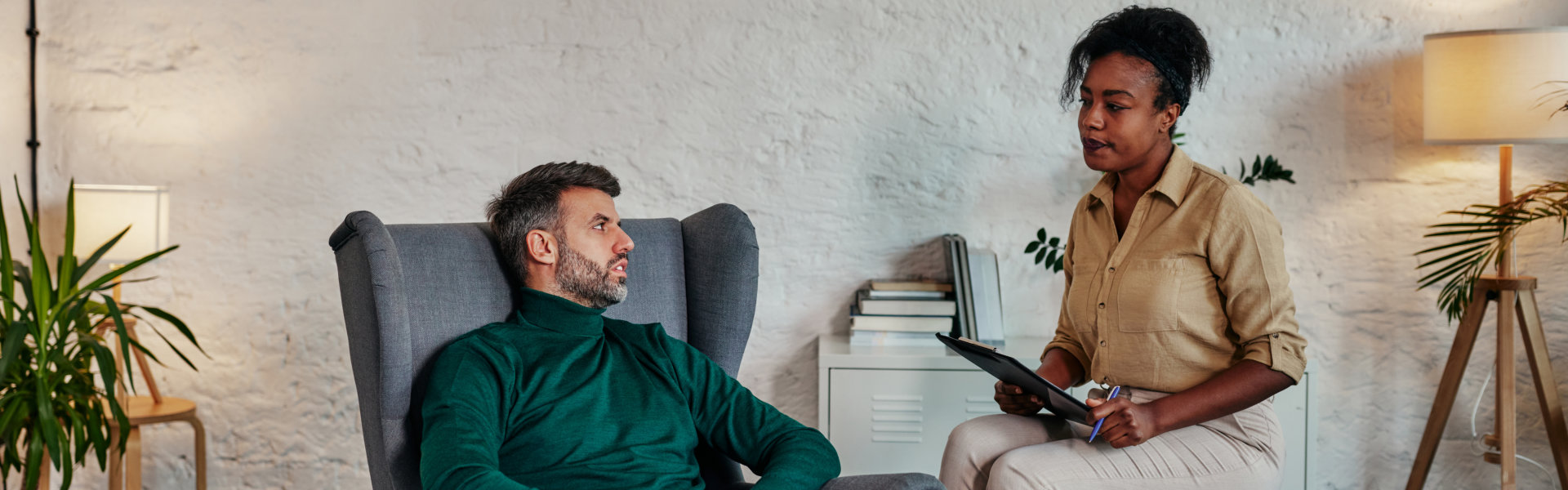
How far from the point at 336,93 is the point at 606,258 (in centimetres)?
135

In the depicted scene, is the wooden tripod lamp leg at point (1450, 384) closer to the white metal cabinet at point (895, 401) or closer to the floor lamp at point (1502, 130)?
the floor lamp at point (1502, 130)

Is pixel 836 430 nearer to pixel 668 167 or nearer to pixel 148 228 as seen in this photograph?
pixel 668 167

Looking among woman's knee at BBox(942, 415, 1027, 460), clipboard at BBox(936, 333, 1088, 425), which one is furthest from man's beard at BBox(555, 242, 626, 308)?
woman's knee at BBox(942, 415, 1027, 460)

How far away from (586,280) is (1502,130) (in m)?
1.98

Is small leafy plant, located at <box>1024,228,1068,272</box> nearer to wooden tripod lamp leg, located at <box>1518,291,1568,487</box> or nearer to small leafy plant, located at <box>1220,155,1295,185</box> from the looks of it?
small leafy plant, located at <box>1220,155,1295,185</box>

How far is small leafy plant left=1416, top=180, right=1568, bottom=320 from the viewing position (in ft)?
7.76

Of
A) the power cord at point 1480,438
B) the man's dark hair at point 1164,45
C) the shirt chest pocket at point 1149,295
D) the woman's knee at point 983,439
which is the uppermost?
the man's dark hair at point 1164,45

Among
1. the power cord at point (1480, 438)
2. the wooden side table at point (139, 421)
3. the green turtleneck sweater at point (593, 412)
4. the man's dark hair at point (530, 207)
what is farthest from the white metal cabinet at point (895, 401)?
the wooden side table at point (139, 421)

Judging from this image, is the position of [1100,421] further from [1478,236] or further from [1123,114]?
[1478,236]

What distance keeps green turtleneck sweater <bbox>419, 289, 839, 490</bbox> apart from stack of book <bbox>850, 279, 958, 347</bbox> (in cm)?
82

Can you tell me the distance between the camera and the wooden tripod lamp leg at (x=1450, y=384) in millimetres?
2426

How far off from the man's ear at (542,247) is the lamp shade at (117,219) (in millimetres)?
1281

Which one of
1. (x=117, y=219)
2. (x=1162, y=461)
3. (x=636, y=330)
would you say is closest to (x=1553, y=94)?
(x=1162, y=461)

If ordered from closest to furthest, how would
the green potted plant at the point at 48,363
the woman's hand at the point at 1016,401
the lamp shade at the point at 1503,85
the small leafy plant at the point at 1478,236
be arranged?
the woman's hand at the point at 1016,401
the green potted plant at the point at 48,363
the lamp shade at the point at 1503,85
the small leafy plant at the point at 1478,236
